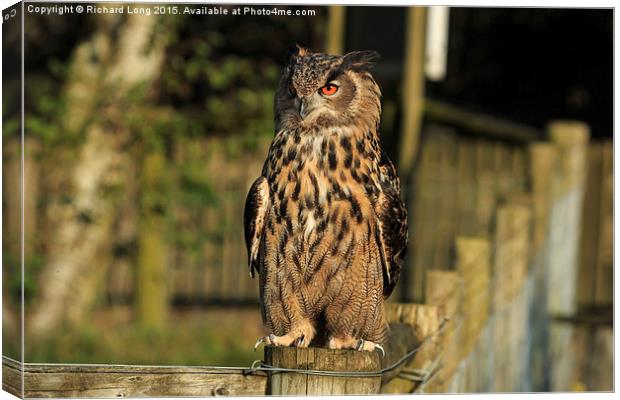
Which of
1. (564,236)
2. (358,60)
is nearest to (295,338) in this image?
(358,60)

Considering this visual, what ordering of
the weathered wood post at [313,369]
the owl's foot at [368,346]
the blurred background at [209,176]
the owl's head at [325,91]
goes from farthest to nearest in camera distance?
the blurred background at [209,176] → the owl's foot at [368,346] → the owl's head at [325,91] → the weathered wood post at [313,369]

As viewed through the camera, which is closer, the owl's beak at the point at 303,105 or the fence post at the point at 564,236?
the owl's beak at the point at 303,105

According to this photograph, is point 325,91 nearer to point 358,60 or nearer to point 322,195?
point 358,60

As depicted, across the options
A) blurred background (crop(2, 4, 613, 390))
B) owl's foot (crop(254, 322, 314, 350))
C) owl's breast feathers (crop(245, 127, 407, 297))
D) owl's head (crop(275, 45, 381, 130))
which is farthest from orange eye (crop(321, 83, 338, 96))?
blurred background (crop(2, 4, 613, 390))

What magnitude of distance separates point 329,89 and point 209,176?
3.53 m

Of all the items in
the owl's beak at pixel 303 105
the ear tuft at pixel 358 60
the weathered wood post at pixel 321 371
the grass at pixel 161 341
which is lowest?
the grass at pixel 161 341

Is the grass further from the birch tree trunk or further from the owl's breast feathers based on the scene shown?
the owl's breast feathers

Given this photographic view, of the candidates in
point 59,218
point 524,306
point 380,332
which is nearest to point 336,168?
point 380,332

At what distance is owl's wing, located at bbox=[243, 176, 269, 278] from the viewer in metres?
3.44

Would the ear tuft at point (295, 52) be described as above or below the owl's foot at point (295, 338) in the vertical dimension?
above

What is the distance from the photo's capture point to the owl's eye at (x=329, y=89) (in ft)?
11.2

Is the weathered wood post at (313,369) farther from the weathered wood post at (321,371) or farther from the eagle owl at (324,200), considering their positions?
the eagle owl at (324,200)

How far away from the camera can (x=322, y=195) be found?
3.42m

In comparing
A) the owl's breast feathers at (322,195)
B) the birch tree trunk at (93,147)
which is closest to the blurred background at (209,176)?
the birch tree trunk at (93,147)
